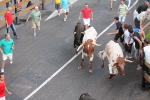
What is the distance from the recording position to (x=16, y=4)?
18984mm

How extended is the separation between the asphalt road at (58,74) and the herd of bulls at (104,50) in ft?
1.73

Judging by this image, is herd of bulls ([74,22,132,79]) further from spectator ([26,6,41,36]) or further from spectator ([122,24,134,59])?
spectator ([26,6,41,36])

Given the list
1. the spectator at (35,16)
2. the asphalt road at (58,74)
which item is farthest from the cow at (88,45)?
the spectator at (35,16)

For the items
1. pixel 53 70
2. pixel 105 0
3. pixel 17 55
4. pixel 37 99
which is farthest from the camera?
pixel 105 0

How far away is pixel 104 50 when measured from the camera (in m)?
13.6

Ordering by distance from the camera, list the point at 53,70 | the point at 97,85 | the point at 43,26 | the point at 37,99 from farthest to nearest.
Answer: the point at 43,26 < the point at 53,70 < the point at 97,85 < the point at 37,99

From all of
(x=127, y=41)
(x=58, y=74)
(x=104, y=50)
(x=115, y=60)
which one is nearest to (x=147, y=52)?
(x=115, y=60)

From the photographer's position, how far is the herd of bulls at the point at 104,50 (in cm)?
1213

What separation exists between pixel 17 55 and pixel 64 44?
2.41 m

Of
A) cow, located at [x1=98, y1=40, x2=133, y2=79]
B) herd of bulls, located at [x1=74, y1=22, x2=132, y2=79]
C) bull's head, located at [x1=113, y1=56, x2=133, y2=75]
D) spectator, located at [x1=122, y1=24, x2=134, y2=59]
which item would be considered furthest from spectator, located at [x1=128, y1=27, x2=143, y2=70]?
bull's head, located at [x1=113, y1=56, x2=133, y2=75]

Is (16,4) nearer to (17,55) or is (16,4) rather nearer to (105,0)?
(17,55)

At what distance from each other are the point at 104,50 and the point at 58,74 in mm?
2132

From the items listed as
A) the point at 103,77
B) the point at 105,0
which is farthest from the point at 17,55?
the point at 105,0

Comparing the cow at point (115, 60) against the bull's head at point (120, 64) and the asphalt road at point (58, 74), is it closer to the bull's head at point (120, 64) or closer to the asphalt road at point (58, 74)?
the bull's head at point (120, 64)
